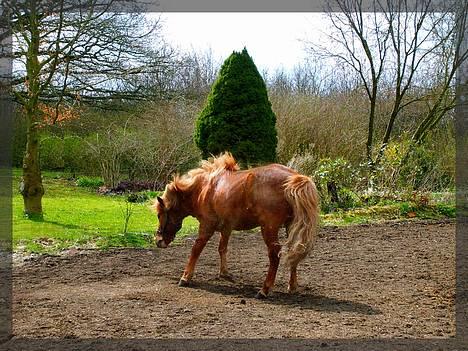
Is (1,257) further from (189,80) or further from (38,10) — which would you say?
(189,80)

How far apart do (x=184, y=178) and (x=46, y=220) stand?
187 inches

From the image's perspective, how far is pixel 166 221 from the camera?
6.29m

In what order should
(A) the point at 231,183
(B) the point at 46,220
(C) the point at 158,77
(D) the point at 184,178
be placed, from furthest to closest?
(C) the point at 158,77 → (B) the point at 46,220 → (D) the point at 184,178 → (A) the point at 231,183

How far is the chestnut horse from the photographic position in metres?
5.18

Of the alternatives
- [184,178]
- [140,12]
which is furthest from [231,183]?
[140,12]

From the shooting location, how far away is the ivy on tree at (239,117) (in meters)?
11.7

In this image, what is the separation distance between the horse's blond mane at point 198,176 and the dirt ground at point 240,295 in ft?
2.84

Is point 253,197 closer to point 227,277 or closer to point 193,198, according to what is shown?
point 193,198

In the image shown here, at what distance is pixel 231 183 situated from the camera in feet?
18.8

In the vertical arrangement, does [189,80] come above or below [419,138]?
above

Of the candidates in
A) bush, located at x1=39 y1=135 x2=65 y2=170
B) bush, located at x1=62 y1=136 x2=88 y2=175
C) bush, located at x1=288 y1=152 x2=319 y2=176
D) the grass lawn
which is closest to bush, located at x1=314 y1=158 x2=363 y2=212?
the grass lawn

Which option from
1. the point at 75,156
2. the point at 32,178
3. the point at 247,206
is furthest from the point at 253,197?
the point at 75,156

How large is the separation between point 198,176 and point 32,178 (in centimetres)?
478

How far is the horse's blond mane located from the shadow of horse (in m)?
0.95
